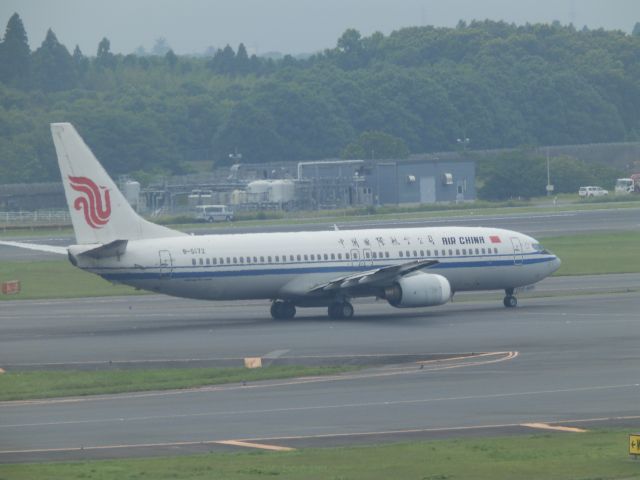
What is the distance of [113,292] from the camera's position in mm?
74812

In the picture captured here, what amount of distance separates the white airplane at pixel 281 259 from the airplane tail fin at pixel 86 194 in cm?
4

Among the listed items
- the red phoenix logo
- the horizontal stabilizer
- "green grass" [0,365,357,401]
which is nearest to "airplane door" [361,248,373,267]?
the horizontal stabilizer

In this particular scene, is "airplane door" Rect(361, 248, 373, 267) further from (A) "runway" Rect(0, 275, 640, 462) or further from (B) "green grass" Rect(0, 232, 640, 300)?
(B) "green grass" Rect(0, 232, 640, 300)

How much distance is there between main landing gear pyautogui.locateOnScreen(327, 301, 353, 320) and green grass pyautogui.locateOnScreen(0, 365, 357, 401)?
48.4 ft

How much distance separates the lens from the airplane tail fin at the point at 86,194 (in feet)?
176

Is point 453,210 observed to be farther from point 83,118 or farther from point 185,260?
point 185,260

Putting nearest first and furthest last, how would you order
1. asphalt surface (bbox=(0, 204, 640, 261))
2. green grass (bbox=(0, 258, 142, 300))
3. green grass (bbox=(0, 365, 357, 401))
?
green grass (bbox=(0, 365, 357, 401))
green grass (bbox=(0, 258, 142, 300))
asphalt surface (bbox=(0, 204, 640, 261))

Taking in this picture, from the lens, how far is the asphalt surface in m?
105

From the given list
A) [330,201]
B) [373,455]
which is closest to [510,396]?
[373,455]

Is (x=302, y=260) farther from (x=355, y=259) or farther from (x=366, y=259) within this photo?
(x=366, y=259)

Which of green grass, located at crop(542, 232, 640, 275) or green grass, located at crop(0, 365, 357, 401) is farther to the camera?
green grass, located at crop(542, 232, 640, 275)

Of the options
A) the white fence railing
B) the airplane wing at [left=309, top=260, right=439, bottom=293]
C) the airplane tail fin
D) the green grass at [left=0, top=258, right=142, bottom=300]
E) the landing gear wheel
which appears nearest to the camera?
the airplane tail fin

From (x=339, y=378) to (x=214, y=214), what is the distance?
94.0m

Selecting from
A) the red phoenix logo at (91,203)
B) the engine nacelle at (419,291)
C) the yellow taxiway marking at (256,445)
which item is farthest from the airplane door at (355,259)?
the yellow taxiway marking at (256,445)
